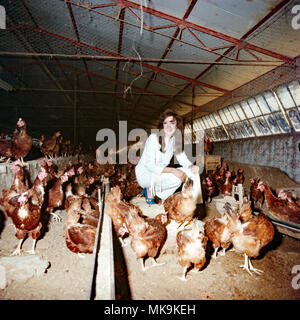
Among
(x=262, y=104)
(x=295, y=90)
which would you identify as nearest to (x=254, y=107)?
(x=262, y=104)

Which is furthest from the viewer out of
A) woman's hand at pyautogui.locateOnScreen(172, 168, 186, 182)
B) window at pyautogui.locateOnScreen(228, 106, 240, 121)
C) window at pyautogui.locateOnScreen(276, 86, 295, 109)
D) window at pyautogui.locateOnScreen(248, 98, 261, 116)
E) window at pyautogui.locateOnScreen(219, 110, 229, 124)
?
window at pyautogui.locateOnScreen(219, 110, 229, 124)

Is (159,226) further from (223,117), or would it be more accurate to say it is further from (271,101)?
(223,117)

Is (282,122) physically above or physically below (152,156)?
above

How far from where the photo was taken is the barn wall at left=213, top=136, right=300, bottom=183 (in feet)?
23.6

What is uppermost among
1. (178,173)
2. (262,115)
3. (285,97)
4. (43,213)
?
(285,97)

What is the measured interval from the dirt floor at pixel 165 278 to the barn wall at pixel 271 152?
4.99 meters

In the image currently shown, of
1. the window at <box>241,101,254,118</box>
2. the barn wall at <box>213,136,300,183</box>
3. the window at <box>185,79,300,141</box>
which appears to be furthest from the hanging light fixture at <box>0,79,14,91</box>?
the barn wall at <box>213,136,300,183</box>

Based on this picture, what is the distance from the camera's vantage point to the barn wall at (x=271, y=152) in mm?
7195

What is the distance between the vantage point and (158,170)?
125 inches

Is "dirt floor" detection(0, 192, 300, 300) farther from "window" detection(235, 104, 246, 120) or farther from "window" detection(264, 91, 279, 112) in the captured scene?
"window" detection(235, 104, 246, 120)

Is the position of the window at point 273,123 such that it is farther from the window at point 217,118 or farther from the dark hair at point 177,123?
the dark hair at point 177,123

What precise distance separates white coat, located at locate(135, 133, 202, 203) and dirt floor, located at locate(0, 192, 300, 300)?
74cm

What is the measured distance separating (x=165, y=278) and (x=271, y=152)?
26.4 ft
